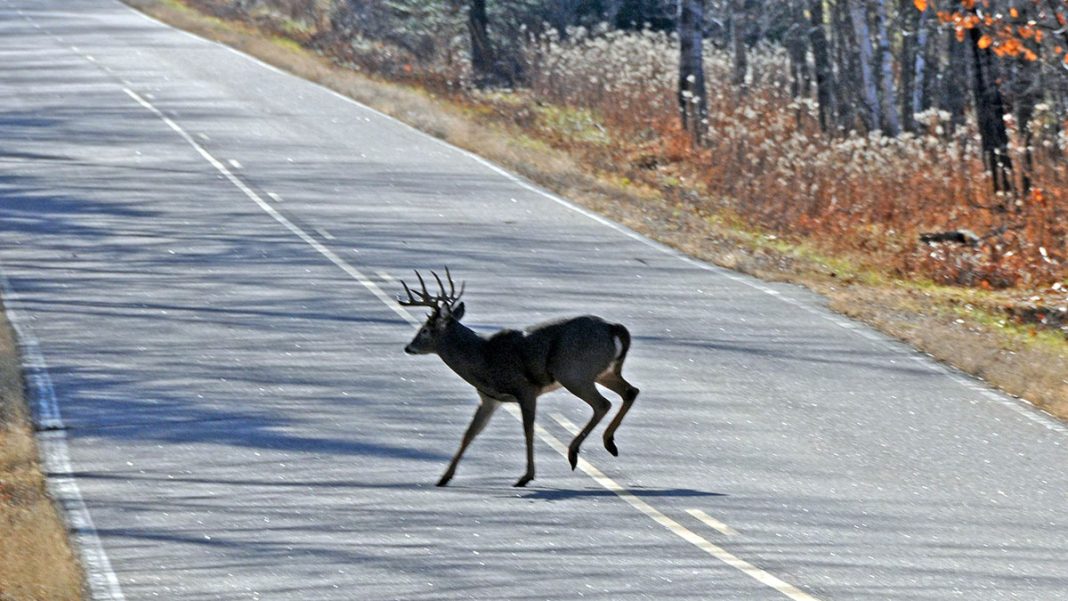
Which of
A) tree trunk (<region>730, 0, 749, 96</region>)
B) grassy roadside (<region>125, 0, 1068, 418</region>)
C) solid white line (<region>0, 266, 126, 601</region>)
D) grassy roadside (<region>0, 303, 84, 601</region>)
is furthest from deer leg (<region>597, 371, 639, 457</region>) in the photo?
tree trunk (<region>730, 0, 749, 96</region>)

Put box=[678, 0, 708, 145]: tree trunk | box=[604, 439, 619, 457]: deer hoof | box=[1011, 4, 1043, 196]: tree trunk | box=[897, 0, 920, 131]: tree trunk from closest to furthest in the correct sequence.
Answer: box=[604, 439, 619, 457]: deer hoof
box=[1011, 4, 1043, 196]: tree trunk
box=[678, 0, 708, 145]: tree trunk
box=[897, 0, 920, 131]: tree trunk

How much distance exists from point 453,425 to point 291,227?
31.3ft

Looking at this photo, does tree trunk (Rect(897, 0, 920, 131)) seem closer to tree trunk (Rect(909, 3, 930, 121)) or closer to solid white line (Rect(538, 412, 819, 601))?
tree trunk (Rect(909, 3, 930, 121))

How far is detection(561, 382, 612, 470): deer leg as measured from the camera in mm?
10688

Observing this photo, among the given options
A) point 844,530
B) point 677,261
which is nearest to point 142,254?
point 677,261

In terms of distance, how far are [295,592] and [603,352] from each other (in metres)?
2.55

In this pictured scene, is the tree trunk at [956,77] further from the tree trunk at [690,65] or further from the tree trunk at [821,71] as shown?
the tree trunk at [690,65]

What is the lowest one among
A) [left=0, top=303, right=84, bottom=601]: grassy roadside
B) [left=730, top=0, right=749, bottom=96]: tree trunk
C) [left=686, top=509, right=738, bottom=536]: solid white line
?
[left=686, top=509, right=738, bottom=536]: solid white line

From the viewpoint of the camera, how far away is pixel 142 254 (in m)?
20.3

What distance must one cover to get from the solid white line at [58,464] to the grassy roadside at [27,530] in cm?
8

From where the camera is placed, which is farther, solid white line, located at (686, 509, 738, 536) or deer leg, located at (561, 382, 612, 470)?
deer leg, located at (561, 382, 612, 470)

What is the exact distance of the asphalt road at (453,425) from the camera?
952 centimetres

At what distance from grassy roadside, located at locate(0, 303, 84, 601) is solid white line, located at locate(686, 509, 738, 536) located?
3.46 metres

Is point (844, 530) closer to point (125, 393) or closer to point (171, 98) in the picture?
point (125, 393)
